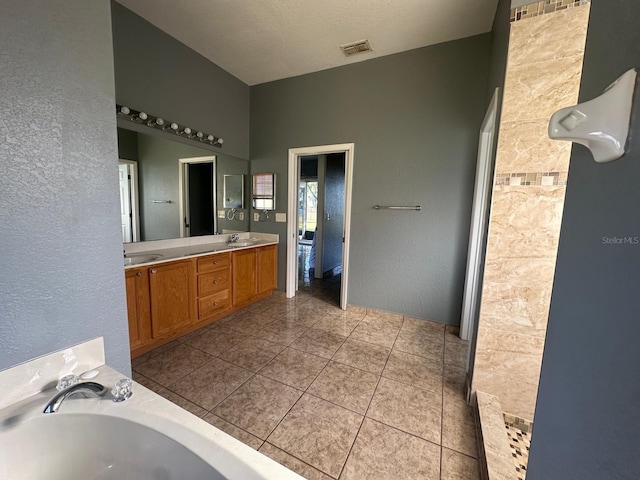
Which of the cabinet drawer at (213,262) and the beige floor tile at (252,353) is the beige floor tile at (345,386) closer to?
the beige floor tile at (252,353)

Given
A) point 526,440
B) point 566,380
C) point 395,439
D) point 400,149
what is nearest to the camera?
point 566,380

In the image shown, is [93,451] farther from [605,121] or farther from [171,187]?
[171,187]

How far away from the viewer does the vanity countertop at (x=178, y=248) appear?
215 cm

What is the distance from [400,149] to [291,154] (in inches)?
53.2

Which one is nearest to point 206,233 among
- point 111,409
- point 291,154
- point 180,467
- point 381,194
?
point 291,154

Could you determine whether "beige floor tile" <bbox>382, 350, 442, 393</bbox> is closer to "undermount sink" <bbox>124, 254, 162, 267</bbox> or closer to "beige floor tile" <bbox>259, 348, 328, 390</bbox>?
"beige floor tile" <bbox>259, 348, 328, 390</bbox>

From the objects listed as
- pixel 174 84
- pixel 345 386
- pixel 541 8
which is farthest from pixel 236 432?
pixel 174 84

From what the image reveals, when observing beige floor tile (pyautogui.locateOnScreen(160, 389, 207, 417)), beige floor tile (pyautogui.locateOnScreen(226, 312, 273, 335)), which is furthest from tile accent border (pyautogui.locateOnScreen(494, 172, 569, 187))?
beige floor tile (pyautogui.locateOnScreen(226, 312, 273, 335))

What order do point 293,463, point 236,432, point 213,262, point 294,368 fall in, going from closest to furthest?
1. point 293,463
2. point 236,432
3. point 294,368
4. point 213,262

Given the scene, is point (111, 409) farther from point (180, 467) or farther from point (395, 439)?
point (395, 439)

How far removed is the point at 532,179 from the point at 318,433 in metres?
1.88

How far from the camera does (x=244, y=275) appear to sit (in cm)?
305

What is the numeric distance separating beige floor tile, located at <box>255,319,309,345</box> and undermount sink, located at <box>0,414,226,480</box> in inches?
58.8

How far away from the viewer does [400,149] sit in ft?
8.96
